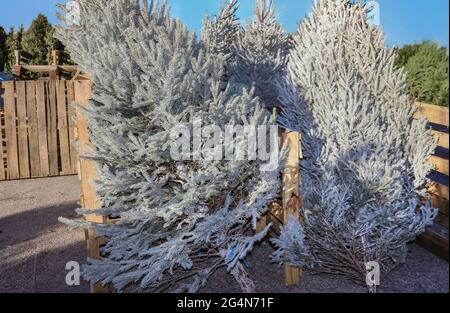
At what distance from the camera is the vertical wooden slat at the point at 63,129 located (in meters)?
8.73

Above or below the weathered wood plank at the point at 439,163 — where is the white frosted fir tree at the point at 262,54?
above

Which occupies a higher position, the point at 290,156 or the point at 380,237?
the point at 290,156

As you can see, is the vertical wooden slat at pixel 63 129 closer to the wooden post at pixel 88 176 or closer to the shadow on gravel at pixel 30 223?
the shadow on gravel at pixel 30 223

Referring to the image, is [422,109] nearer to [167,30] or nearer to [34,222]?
[167,30]

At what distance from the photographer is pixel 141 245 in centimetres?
366

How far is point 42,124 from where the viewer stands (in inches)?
342

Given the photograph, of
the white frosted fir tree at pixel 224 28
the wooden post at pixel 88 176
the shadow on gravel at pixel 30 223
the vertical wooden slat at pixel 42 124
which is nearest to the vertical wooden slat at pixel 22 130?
the vertical wooden slat at pixel 42 124

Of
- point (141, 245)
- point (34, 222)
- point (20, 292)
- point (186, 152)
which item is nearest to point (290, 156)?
point (186, 152)

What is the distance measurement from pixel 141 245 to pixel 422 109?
3307mm

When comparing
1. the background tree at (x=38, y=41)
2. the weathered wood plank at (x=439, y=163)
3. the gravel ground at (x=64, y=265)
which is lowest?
the gravel ground at (x=64, y=265)

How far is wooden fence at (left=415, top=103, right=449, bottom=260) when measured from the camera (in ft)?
15.0

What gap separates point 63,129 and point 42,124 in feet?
1.30

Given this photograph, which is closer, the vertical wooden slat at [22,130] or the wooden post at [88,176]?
the wooden post at [88,176]

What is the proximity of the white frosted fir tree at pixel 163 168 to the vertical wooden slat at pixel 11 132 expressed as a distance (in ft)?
17.7
